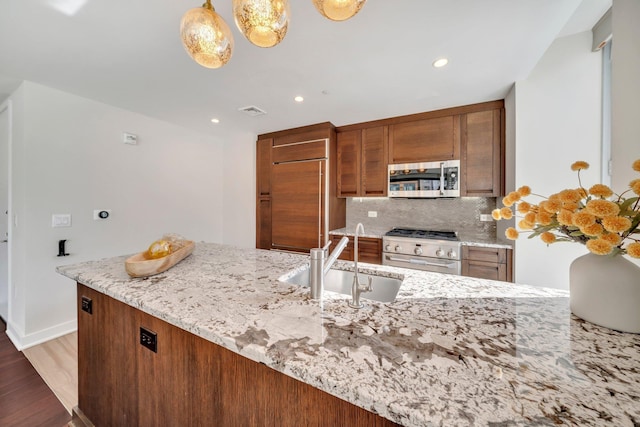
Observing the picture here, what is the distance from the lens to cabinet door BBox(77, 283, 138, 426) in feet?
3.40

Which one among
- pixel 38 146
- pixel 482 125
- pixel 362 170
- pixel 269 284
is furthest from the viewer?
pixel 362 170

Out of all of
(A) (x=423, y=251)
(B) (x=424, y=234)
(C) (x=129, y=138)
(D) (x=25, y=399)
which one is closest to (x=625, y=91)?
(A) (x=423, y=251)

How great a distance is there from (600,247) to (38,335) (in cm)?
378

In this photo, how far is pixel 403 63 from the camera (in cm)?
181

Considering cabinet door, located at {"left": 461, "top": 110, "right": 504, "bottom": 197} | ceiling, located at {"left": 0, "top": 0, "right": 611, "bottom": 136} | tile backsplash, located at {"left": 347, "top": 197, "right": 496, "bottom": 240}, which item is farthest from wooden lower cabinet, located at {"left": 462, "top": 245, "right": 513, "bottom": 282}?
ceiling, located at {"left": 0, "top": 0, "right": 611, "bottom": 136}

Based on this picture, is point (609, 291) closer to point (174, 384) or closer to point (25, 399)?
point (174, 384)

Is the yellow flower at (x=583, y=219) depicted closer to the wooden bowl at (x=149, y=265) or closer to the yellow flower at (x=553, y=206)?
the yellow flower at (x=553, y=206)

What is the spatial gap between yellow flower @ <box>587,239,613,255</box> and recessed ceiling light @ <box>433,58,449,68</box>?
171 cm

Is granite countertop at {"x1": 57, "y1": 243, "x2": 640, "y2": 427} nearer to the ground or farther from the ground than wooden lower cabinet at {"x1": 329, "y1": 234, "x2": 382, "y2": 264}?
farther from the ground

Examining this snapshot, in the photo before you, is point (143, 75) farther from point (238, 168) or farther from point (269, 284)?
point (269, 284)

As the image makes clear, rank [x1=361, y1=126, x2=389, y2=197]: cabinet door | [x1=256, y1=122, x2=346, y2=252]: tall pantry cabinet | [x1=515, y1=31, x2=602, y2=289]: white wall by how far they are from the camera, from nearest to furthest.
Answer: [x1=515, y1=31, x2=602, y2=289]: white wall < [x1=361, y1=126, x2=389, y2=197]: cabinet door < [x1=256, y1=122, x2=346, y2=252]: tall pantry cabinet

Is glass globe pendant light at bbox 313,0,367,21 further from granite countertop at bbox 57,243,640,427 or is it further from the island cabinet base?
the island cabinet base

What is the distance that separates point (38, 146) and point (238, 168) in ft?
6.92

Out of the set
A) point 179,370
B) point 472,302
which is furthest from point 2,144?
point 472,302
